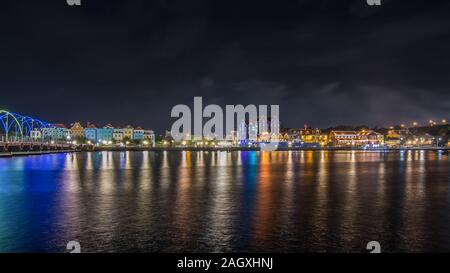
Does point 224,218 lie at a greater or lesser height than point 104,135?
lesser

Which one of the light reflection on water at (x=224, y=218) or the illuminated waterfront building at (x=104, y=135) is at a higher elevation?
the illuminated waterfront building at (x=104, y=135)

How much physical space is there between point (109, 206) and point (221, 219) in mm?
6037

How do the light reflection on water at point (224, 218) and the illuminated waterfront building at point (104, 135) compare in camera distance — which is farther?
the illuminated waterfront building at point (104, 135)

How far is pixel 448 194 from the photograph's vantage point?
24.5 meters

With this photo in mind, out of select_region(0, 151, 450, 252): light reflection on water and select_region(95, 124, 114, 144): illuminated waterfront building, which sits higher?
select_region(95, 124, 114, 144): illuminated waterfront building

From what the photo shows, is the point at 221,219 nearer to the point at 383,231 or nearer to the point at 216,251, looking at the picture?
the point at 216,251

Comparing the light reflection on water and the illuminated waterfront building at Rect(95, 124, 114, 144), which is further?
the illuminated waterfront building at Rect(95, 124, 114, 144)

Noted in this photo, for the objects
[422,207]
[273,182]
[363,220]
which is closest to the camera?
[363,220]

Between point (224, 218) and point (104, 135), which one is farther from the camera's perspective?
point (104, 135)

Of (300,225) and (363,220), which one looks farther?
(363,220)
